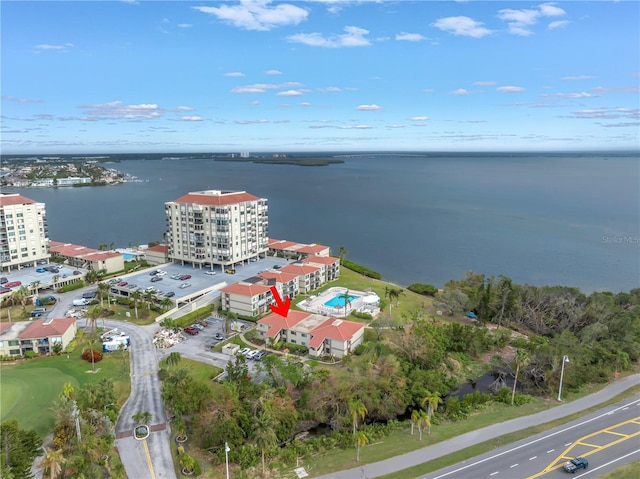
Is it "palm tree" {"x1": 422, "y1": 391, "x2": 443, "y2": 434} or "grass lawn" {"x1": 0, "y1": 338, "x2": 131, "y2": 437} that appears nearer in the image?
"palm tree" {"x1": 422, "y1": 391, "x2": 443, "y2": 434}

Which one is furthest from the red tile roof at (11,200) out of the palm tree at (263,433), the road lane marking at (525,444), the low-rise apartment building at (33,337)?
the road lane marking at (525,444)

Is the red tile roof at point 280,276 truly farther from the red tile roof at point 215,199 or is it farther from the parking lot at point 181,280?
the red tile roof at point 215,199

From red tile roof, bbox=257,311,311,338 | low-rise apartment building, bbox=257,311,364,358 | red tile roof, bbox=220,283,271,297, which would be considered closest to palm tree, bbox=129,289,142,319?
red tile roof, bbox=220,283,271,297

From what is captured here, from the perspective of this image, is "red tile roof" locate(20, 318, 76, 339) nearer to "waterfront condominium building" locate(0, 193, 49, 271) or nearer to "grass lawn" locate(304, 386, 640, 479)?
"waterfront condominium building" locate(0, 193, 49, 271)

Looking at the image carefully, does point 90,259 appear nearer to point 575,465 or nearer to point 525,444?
point 525,444

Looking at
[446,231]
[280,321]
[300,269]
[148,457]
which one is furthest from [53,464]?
[446,231]

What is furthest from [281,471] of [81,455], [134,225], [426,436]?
[134,225]

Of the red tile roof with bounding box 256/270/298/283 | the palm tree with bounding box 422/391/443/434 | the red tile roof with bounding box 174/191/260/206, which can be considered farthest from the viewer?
the red tile roof with bounding box 174/191/260/206

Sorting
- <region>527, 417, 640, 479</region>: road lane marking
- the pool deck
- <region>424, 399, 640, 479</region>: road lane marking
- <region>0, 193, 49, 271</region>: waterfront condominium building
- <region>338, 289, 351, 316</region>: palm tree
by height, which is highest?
<region>0, 193, 49, 271</region>: waterfront condominium building
